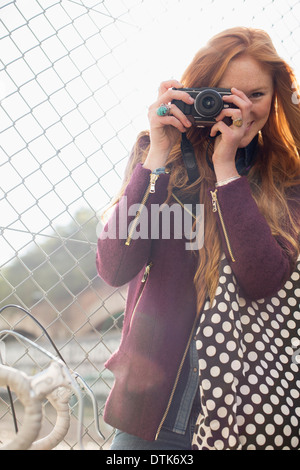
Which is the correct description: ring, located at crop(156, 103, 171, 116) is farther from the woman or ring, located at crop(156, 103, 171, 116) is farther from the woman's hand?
the woman's hand

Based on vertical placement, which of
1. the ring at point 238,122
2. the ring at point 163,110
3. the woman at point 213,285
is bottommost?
the woman at point 213,285

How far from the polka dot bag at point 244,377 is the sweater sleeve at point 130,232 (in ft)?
0.66

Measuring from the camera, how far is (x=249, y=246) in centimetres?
91

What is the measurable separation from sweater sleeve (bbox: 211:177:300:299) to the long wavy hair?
0.06 meters

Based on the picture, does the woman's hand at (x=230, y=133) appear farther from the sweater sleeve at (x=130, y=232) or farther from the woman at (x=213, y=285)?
the sweater sleeve at (x=130, y=232)

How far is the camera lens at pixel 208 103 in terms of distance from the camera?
1006mm

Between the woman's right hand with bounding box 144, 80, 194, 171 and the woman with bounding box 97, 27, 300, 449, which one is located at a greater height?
the woman's right hand with bounding box 144, 80, 194, 171

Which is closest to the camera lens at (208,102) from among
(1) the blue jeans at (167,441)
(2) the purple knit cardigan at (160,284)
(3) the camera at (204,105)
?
(3) the camera at (204,105)

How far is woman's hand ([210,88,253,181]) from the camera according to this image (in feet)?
3.27

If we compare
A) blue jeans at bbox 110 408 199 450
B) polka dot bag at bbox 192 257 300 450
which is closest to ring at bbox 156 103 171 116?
polka dot bag at bbox 192 257 300 450

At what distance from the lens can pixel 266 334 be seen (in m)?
0.91

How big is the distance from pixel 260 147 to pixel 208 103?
0.27m

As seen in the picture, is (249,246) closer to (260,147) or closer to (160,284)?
(160,284)
